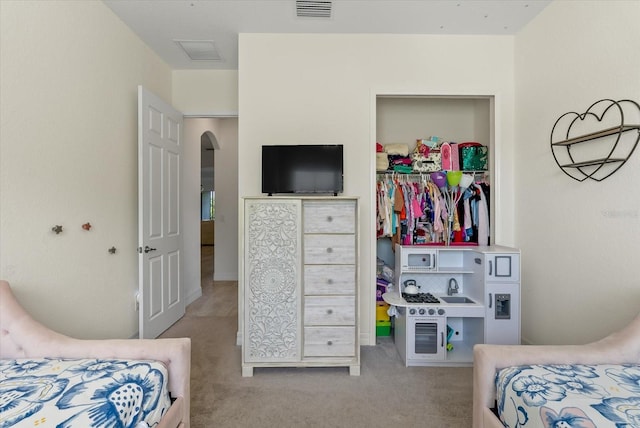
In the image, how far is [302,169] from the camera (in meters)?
2.78

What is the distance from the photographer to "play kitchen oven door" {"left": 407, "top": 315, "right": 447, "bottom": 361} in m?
2.54

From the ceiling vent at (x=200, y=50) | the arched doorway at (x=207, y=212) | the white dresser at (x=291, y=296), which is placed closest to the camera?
the white dresser at (x=291, y=296)

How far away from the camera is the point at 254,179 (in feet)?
9.62

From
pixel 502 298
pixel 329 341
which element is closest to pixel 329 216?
pixel 329 341

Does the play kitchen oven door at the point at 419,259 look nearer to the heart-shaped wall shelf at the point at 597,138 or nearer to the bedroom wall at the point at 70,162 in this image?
the heart-shaped wall shelf at the point at 597,138

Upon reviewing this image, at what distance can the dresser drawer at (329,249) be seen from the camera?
2.41 metres

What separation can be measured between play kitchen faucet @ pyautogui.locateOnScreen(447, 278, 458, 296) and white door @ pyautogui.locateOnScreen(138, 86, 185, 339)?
9.14 feet

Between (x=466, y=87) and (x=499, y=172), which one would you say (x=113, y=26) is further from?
(x=499, y=172)

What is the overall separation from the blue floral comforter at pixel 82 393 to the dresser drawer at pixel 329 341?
1.13 metres

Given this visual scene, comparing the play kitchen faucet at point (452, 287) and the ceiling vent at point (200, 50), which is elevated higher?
the ceiling vent at point (200, 50)

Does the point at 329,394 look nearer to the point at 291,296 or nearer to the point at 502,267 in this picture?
the point at 291,296

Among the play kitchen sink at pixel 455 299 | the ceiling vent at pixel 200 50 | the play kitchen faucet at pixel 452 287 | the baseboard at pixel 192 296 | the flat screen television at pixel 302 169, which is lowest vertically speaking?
the baseboard at pixel 192 296

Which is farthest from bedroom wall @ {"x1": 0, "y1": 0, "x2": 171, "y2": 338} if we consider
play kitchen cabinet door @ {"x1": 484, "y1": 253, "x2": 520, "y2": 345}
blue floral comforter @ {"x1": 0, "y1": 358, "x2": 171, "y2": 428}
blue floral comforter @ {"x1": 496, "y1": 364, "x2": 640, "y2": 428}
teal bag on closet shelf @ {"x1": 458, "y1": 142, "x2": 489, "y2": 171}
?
teal bag on closet shelf @ {"x1": 458, "y1": 142, "x2": 489, "y2": 171}

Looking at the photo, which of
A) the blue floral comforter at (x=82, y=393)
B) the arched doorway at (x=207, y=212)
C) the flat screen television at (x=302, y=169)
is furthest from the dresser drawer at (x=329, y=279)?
the arched doorway at (x=207, y=212)
